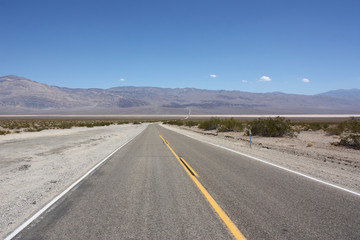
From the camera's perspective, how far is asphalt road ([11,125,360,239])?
173 inches

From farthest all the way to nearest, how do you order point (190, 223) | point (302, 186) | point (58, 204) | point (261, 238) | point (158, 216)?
point (302, 186) → point (58, 204) → point (158, 216) → point (190, 223) → point (261, 238)

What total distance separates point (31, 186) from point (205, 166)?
587cm

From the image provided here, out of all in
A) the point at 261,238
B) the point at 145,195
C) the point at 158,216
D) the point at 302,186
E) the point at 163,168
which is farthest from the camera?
the point at 163,168

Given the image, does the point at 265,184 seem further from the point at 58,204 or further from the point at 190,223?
the point at 58,204

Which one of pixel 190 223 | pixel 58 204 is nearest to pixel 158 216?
pixel 190 223

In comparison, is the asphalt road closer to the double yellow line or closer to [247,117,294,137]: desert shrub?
the double yellow line

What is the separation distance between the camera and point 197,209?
5391 millimetres

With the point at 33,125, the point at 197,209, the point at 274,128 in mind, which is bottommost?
the point at 197,209

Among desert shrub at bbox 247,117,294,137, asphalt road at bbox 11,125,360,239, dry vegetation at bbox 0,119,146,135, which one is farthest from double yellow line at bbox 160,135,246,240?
dry vegetation at bbox 0,119,146,135

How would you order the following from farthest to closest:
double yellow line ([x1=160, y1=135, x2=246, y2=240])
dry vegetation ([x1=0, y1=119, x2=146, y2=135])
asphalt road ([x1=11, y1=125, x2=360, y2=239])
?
1. dry vegetation ([x1=0, y1=119, x2=146, y2=135])
2. asphalt road ([x1=11, y1=125, x2=360, y2=239])
3. double yellow line ([x1=160, y1=135, x2=246, y2=240])

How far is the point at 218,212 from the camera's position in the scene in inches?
204

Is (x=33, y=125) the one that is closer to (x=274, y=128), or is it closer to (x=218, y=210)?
(x=274, y=128)

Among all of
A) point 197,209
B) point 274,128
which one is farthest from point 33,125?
point 197,209

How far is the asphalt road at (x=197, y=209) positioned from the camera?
14.4 feet
